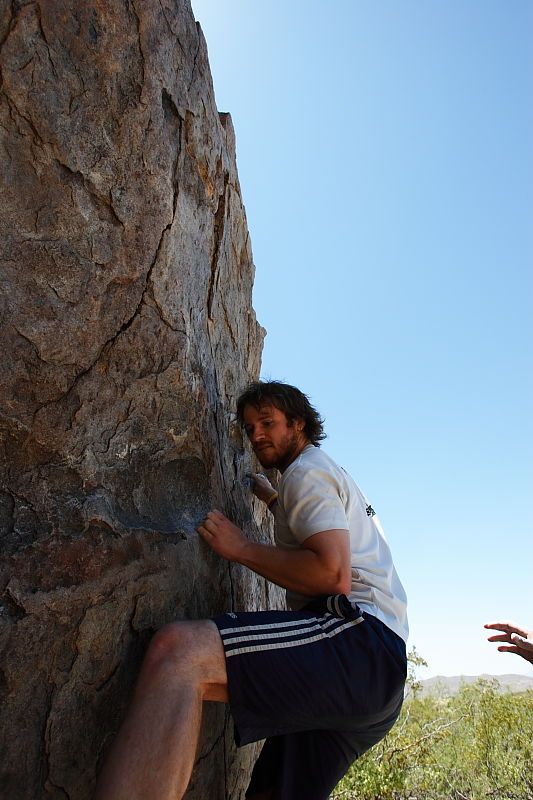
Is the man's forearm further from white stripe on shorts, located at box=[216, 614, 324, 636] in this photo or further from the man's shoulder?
the man's shoulder

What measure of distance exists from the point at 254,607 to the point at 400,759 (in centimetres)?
524

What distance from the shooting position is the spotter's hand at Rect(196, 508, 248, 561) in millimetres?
2525

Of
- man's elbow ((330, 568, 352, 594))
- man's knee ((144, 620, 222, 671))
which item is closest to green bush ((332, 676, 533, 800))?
man's elbow ((330, 568, 352, 594))

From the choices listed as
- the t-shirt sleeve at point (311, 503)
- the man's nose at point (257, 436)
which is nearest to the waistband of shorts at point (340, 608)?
the t-shirt sleeve at point (311, 503)

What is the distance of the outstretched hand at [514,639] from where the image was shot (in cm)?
316

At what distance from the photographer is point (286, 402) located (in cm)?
305

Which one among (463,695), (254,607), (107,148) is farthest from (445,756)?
(107,148)

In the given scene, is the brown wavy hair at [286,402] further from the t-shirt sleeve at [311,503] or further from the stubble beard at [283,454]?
the t-shirt sleeve at [311,503]

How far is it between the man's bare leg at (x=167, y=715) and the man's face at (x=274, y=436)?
1058 millimetres

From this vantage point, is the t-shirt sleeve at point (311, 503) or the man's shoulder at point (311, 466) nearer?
the t-shirt sleeve at point (311, 503)

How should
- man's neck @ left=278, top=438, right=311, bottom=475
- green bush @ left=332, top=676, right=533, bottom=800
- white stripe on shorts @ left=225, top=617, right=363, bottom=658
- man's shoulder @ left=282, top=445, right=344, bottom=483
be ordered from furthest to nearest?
green bush @ left=332, top=676, right=533, bottom=800, man's neck @ left=278, top=438, right=311, bottom=475, man's shoulder @ left=282, top=445, right=344, bottom=483, white stripe on shorts @ left=225, top=617, right=363, bottom=658

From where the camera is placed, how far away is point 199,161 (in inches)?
117

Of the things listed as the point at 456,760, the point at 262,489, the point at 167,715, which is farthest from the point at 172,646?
the point at 456,760

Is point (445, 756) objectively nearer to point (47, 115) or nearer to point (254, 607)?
point (254, 607)
